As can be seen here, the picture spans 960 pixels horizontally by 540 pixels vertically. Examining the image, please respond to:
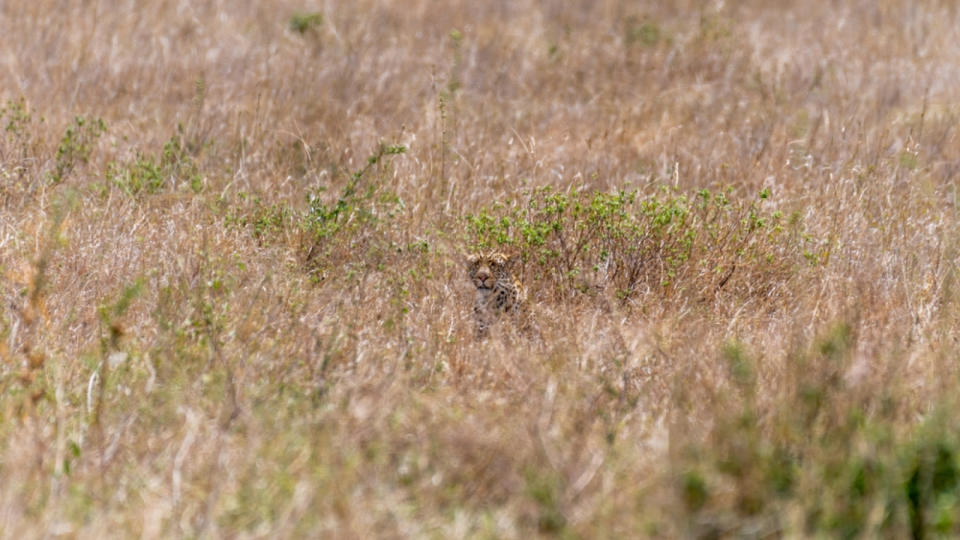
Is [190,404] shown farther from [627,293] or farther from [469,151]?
[469,151]

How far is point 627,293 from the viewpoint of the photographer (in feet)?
16.4

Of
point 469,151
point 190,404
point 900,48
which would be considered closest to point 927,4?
point 900,48

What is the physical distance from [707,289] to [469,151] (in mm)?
2127

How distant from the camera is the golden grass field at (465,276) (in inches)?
121

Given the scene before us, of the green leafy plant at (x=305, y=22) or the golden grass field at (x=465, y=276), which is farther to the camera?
the green leafy plant at (x=305, y=22)

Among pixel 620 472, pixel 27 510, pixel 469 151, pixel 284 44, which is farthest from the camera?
pixel 284 44

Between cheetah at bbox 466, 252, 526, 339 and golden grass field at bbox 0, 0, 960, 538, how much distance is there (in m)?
0.10

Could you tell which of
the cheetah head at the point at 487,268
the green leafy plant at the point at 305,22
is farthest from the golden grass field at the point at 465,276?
the cheetah head at the point at 487,268

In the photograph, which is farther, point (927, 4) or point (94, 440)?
point (927, 4)

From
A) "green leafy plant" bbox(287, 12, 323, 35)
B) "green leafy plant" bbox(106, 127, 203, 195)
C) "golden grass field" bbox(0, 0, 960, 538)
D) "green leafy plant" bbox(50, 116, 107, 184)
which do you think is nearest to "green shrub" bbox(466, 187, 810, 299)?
"golden grass field" bbox(0, 0, 960, 538)

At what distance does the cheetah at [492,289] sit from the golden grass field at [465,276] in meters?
0.10

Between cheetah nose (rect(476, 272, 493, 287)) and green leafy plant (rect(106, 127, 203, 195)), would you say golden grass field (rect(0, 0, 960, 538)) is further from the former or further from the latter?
cheetah nose (rect(476, 272, 493, 287))

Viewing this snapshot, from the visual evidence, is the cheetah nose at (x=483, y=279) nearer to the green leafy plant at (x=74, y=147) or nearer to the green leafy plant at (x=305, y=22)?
the green leafy plant at (x=74, y=147)

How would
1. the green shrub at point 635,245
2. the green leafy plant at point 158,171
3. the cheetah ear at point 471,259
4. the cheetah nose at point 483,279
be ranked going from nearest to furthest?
1. the cheetah nose at point 483,279
2. the cheetah ear at point 471,259
3. the green shrub at point 635,245
4. the green leafy plant at point 158,171
